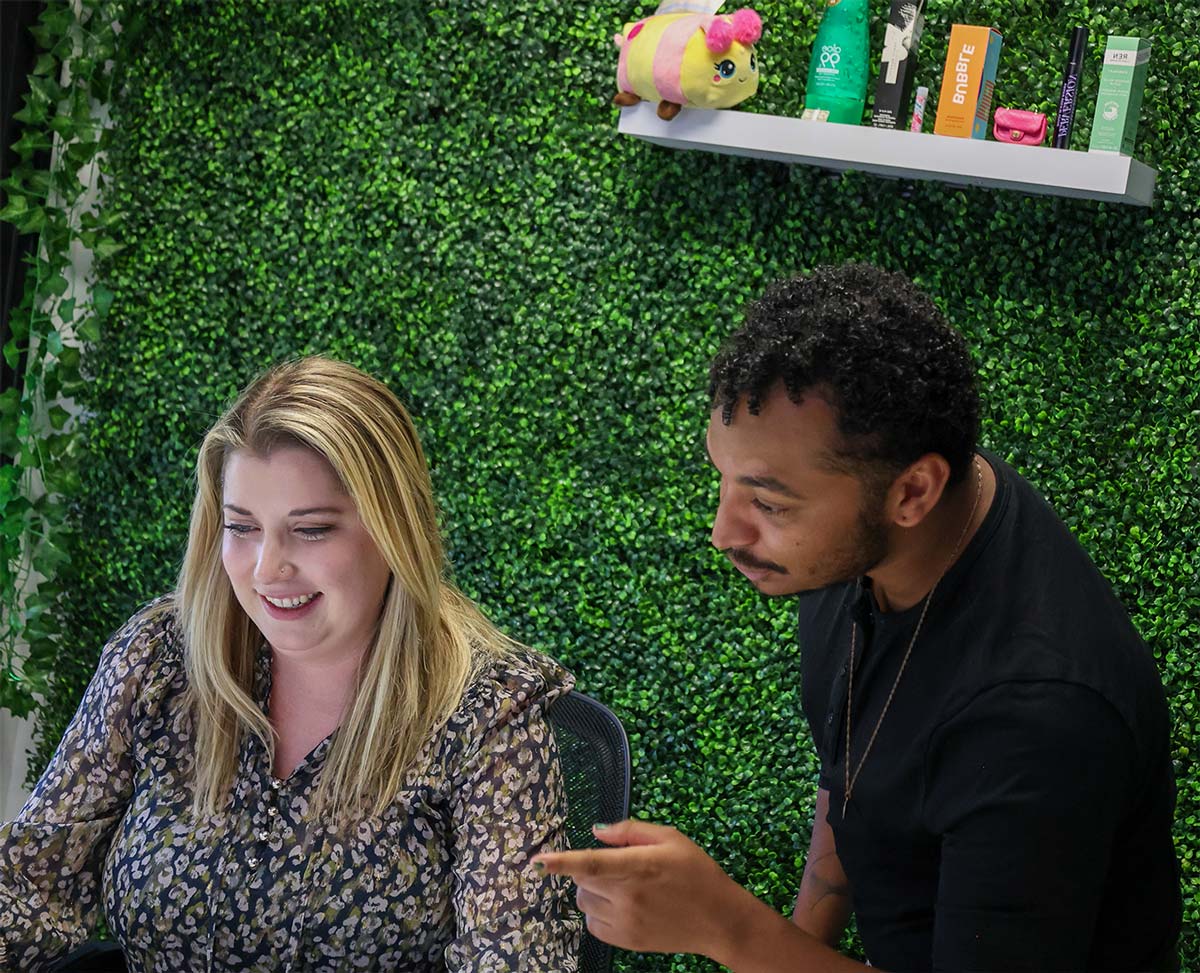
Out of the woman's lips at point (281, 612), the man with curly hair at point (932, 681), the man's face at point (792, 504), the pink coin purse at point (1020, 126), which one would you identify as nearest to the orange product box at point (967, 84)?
the pink coin purse at point (1020, 126)

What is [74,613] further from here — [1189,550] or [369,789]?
[1189,550]

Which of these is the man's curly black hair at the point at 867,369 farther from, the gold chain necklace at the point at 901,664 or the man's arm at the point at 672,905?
the man's arm at the point at 672,905

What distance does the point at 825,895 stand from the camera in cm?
181

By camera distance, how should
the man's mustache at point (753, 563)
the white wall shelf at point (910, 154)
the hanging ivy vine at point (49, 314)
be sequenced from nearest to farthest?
1. the man's mustache at point (753, 563)
2. the white wall shelf at point (910, 154)
3. the hanging ivy vine at point (49, 314)

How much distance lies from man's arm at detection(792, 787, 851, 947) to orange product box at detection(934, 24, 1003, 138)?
4.09 feet

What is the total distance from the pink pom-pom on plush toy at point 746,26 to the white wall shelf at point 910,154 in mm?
133

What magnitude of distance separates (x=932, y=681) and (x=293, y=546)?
2.80 ft

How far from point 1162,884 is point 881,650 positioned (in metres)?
0.41

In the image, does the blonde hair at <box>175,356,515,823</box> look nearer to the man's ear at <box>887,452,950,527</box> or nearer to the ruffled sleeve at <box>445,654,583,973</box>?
the ruffled sleeve at <box>445,654,583,973</box>

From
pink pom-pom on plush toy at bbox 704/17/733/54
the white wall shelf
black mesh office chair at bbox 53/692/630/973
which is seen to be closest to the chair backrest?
black mesh office chair at bbox 53/692/630/973

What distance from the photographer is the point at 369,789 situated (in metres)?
1.78

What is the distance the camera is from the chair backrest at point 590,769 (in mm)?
1967

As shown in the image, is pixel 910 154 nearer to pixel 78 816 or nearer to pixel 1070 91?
pixel 1070 91

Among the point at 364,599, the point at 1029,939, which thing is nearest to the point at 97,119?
the point at 364,599
